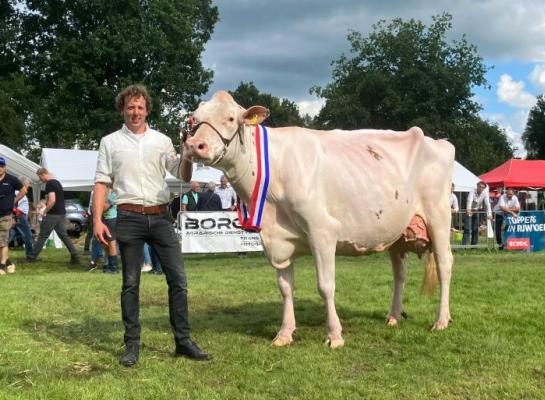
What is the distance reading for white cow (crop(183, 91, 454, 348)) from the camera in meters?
5.58

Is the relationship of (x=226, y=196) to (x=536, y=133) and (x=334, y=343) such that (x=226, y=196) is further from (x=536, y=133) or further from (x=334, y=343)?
(x=536, y=133)

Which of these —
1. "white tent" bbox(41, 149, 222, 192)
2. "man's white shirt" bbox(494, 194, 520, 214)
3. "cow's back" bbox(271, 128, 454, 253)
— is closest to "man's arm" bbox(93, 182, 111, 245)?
"cow's back" bbox(271, 128, 454, 253)

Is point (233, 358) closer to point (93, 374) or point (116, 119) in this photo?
point (93, 374)

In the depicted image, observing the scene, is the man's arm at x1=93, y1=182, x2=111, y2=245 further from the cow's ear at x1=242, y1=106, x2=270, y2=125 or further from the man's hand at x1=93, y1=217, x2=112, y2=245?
the cow's ear at x1=242, y1=106, x2=270, y2=125

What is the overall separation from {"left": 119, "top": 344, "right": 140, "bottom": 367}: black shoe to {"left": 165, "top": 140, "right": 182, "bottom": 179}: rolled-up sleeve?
5.12 feet

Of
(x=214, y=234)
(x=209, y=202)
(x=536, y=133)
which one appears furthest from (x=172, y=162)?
(x=536, y=133)

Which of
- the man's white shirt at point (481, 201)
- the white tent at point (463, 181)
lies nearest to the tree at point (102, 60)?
the white tent at point (463, 181)

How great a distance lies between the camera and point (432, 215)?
6.70m

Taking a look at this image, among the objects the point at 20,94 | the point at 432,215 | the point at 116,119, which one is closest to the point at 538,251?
the point at 432,215

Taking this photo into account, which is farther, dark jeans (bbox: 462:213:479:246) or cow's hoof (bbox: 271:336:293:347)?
dark jeans (bbox: 462:213:479:246)

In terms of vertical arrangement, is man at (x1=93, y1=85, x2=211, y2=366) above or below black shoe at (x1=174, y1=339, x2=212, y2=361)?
above

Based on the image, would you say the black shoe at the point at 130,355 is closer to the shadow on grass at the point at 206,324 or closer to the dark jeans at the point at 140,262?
the dark jeans at the point at 140,262

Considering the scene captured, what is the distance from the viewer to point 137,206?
534 cm

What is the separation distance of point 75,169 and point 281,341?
728 inches
